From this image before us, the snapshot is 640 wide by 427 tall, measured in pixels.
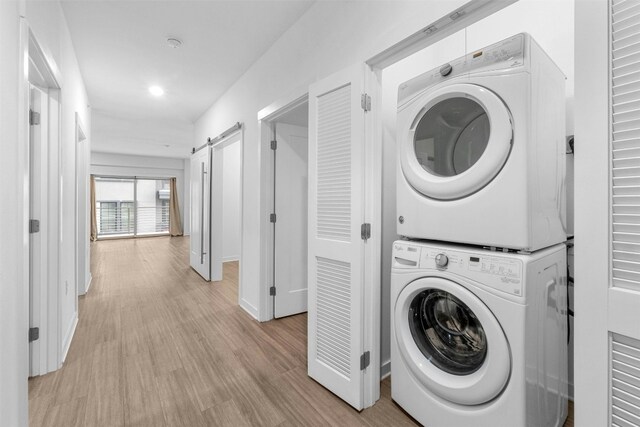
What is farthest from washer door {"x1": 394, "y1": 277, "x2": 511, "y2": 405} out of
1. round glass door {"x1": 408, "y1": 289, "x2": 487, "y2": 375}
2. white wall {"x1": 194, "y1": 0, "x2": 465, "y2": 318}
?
white wall {"x1": 194, "y1": 0, "x2": 465, "y2": 318}

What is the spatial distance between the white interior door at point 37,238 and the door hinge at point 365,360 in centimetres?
207

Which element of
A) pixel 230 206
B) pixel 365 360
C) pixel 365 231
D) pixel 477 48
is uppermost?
pixel 477 48

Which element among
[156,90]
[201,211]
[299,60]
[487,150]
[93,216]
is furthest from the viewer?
[93,216]

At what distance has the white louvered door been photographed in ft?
5.18

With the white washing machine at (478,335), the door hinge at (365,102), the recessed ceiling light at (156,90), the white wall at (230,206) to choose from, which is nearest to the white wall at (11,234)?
the door hinge at (365,102)

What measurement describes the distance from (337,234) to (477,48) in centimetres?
143

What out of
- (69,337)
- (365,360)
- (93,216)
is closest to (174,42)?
(69,337)

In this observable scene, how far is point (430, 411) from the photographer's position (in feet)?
4.47

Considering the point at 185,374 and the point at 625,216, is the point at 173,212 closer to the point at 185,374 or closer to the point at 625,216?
the point at 185,374

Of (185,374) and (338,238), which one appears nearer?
(338,238)

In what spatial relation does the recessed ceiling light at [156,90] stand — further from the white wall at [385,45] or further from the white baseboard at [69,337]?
the white baseboard at [69,337]

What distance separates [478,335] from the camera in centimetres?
129

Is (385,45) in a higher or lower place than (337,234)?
higher

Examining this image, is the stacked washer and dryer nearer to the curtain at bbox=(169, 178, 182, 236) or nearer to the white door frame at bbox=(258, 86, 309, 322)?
the white door frame at bbox=(258, 86, 309, 322)
